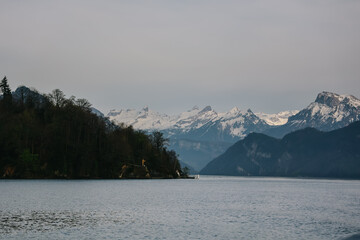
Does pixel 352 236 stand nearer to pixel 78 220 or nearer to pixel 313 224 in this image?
pixel 313 224

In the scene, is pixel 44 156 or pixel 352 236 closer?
pixel 352 236

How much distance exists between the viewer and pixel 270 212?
265ft

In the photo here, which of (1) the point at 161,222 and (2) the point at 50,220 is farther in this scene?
(1) the point at 161,222

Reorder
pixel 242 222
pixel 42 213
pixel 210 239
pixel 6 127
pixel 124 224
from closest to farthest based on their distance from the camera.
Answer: pixel 210 239, pixel 124 224, pixel 242 222, pixel 42 213, pixel 6 127

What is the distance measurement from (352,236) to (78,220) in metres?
35.8

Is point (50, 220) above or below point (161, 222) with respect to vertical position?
above

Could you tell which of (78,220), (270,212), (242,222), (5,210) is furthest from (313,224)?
(5,210)

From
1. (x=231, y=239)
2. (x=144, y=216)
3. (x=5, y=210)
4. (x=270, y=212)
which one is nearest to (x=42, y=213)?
(x=5, y=210)

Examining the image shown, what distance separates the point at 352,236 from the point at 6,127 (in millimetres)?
166376

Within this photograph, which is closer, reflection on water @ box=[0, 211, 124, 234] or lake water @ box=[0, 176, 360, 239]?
lake water @ box=[0, 176, 360, 239]

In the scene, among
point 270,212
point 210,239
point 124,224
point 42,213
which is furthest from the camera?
point 270,212

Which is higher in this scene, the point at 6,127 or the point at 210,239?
the point at 6,127

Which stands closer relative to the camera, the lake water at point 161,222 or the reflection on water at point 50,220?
the lake water at point 161,222

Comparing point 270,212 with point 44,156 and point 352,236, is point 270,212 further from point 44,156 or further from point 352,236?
point 44,156
